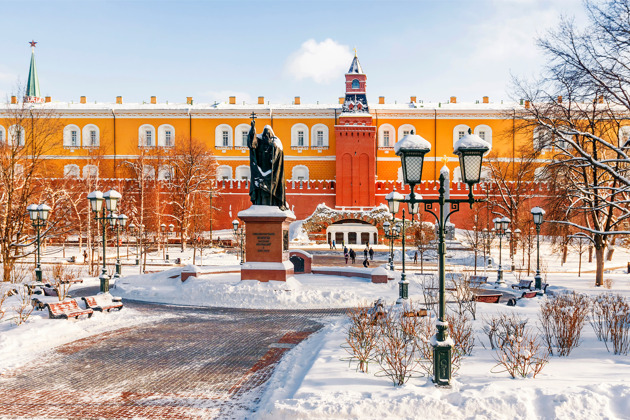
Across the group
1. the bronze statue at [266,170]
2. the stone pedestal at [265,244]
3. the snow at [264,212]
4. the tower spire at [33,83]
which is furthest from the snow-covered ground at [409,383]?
the tower spire at [33,83]

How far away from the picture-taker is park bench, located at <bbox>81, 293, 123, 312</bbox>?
446 inches

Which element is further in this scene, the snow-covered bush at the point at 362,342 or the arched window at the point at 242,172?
the arched window at the point at 242,172

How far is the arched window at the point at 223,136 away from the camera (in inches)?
1865

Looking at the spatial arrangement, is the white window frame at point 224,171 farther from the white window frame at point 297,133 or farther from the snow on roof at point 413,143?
the snow on roof at point 413,143

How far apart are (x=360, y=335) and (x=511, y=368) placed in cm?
193

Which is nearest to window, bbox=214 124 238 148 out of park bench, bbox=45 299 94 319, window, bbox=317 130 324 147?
window, bbox=317 130 324 147

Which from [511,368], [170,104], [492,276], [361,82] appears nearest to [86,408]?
[511,368]

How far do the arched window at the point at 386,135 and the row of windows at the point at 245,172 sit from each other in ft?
24.5

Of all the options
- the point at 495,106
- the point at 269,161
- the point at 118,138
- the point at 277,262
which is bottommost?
the point at 277,262

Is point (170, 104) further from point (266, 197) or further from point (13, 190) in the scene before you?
point (266, 197)

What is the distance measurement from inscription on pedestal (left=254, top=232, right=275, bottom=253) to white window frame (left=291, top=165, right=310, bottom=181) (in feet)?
110

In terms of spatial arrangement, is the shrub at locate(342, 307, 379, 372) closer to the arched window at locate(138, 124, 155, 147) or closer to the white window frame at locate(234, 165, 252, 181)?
the white window frame at locate(234, 165, 252, 181)

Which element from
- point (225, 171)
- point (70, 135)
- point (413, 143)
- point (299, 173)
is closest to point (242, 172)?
point (225, 171)

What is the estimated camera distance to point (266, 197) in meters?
14.5
